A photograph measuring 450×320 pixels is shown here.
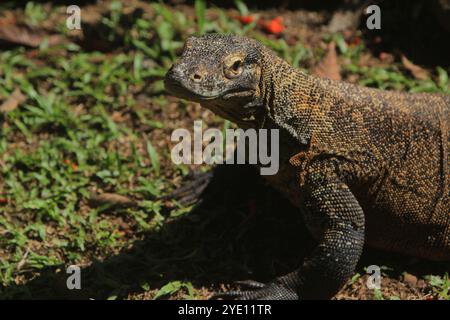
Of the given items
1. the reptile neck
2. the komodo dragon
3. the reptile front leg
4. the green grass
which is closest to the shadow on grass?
the green grass

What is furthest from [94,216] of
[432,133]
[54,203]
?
[432,133]

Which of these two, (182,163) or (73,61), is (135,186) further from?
(73,61)

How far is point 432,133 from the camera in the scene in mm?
5422

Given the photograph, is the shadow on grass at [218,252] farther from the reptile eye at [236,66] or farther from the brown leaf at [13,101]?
the brown leaf at [13,101]

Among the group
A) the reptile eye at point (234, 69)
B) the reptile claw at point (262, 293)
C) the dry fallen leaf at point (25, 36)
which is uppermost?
the dry fallen leaf at point (25, 36)

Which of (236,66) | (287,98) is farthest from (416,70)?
(236,66)

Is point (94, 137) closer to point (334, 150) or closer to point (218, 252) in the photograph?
point (218, 252)

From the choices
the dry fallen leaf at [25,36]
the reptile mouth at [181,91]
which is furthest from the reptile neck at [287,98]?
the dry fallen leaf at [25,36]

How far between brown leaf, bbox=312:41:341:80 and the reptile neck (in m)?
2.13

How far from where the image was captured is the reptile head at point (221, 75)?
4.78 meters

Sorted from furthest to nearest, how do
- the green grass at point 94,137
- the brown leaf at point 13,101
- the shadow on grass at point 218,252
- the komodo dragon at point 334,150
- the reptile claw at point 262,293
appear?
the brown leaf at point 13,101 → the green grass at point 94,137 → the shadow on grass at point 218,252 → the reptile claw at point 262,293 → the komodo dragon at point 334,150

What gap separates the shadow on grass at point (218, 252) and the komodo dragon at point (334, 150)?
40 centimetres

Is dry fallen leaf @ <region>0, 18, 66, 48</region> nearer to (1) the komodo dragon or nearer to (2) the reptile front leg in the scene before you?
(1) the komodo dragon

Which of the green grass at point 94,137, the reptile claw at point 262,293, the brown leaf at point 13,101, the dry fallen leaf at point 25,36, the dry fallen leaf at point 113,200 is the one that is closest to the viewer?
the reptile claw at point 262,293
